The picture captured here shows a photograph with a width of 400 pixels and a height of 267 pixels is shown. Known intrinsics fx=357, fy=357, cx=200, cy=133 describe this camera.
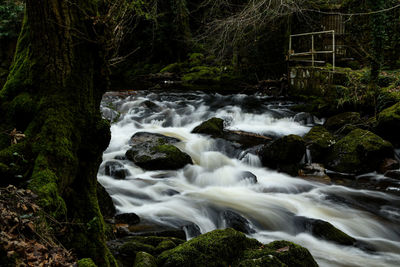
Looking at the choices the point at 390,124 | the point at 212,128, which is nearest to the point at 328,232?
the point at 390,124

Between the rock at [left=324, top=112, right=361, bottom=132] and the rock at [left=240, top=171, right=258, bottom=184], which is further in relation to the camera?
the rock at [left=324, top=112, right=361, bottom=132]

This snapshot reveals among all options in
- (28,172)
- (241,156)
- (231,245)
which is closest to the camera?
(28,172)

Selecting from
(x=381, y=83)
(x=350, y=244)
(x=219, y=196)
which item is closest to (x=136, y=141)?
(x=219, y=196)

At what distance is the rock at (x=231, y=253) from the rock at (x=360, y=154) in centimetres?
568

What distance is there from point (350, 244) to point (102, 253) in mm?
4241

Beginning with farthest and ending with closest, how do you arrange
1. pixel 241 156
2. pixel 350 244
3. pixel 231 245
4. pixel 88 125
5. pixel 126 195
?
pixel 241 156
pixel 126 195
pixel 350 244
pixel 231 245
pixel 88 125

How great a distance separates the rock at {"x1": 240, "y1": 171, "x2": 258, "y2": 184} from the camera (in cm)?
853

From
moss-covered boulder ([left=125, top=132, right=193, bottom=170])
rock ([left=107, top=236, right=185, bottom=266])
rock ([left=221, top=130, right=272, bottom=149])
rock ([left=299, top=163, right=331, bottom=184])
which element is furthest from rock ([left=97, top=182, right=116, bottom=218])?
rock ([left=221, top=130, right=272, bottom=149])

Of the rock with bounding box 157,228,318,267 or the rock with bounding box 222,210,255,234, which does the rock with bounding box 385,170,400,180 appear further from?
the rock with bounding box 157,228,318,267

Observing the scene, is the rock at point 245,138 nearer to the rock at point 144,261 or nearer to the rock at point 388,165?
the rock at point 388,165

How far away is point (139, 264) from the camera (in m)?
3.92

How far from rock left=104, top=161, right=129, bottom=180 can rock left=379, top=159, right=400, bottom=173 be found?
639 centimetres

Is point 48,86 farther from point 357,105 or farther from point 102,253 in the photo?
point 357,105

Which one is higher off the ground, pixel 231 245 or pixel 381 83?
pixel 381 83
